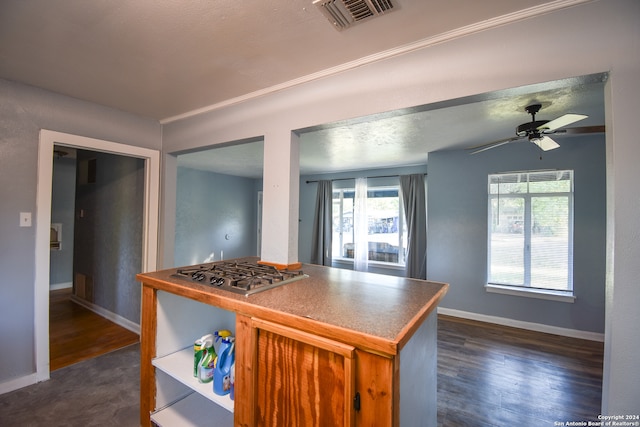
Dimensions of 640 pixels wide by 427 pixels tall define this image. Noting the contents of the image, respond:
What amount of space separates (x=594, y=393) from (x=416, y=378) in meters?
2.38

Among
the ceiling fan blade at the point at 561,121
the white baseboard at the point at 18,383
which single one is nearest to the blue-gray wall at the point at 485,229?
the ceiling fan blade at the point at 561,121

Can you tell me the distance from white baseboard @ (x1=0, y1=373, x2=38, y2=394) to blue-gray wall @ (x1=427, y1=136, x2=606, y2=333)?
4.45 m

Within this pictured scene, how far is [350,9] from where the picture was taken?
1.22m

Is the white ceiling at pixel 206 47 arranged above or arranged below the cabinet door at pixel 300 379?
above

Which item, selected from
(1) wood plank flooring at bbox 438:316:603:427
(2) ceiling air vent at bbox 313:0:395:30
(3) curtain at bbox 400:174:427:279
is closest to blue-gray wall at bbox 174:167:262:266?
(3) curtain at bbox 400:174:427:279

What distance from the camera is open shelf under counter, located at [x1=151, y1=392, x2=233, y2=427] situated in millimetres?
1392

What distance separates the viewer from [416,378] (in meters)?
1.06

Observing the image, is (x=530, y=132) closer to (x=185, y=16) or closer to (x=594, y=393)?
(x=594, y=393)

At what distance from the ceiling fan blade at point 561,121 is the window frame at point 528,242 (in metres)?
1.64

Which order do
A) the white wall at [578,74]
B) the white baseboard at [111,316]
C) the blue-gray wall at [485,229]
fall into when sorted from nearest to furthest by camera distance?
the white wall at [578,74], the white baseboard at [111,316], the blue-gray wall at [485,229]

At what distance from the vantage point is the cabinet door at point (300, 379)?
2.75 ft

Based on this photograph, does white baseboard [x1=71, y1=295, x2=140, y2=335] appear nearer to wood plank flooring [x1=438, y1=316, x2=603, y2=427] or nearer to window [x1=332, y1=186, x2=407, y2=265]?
wood plank flooring [x1=438, y1=316, x2=603, y2=427]

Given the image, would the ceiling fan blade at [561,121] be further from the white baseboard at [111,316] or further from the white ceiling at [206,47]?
the white baseboard at [111,316]

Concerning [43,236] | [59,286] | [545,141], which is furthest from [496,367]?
[59,286]
